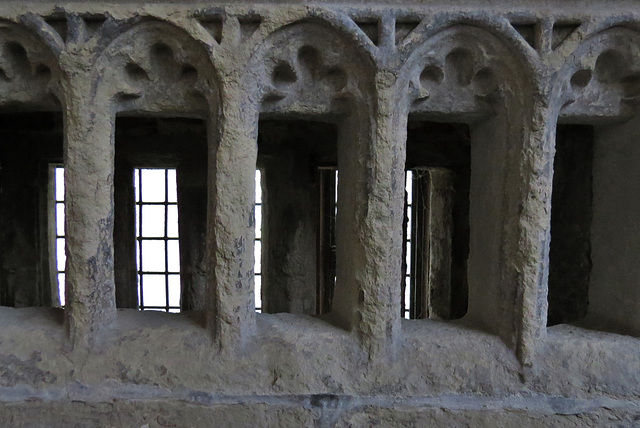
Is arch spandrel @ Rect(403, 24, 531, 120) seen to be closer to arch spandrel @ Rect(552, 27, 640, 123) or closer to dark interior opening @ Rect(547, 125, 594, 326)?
arch spandrel @ Rect(552, 27, 640, 123)

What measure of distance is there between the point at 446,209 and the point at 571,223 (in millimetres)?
1299

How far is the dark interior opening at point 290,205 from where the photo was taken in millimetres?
3094

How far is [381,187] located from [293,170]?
5.37 ft

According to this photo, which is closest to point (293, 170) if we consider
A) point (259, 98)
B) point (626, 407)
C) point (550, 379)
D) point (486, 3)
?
point (259, 98)

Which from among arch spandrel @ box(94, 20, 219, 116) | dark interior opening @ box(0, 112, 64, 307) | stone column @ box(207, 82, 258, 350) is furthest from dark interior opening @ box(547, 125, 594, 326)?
dark interior opening @ box(0, 112, 64, 307)

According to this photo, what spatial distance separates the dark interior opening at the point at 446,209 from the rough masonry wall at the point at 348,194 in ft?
5.15

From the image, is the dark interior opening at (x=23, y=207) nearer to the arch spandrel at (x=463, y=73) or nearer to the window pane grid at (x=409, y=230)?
the arch spandrel at (x=463, y=73)

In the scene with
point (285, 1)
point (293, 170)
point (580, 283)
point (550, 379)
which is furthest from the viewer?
point (293, 170)

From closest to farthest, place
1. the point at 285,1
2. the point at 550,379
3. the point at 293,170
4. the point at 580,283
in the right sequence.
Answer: the point at 285,1 → the point at 550,379 → the point at 580,283 → the point at 293,170

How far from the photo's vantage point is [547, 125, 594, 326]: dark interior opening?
2.43 metres

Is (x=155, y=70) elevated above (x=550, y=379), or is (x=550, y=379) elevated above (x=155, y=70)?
(x=155, y=70)

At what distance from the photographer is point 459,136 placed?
322 cm

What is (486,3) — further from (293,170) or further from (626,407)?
(293,170)

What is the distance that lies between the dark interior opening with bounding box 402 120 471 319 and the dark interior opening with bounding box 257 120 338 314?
67cm
